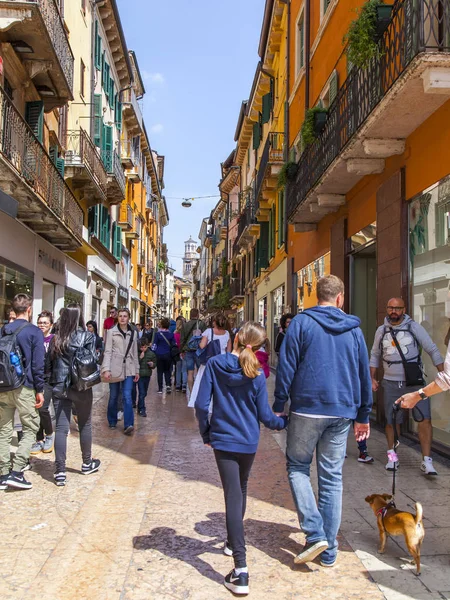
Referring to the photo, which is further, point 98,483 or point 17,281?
point 17,281

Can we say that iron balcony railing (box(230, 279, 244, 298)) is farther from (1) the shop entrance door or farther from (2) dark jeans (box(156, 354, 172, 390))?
(1) the shop entrance door

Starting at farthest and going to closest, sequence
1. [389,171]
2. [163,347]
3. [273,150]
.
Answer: [273,150] < [163,347] < [389,171]

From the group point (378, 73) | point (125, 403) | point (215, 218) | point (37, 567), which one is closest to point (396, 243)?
point (378, 73)

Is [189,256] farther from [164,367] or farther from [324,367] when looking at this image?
[324,367]

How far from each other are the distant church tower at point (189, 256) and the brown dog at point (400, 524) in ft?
517

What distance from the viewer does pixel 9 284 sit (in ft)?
44.1

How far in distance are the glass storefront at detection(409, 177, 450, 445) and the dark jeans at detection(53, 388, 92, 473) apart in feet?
13.6

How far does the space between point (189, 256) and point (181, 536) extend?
159 meters

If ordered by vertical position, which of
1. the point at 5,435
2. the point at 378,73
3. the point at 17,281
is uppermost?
the point at 378,73

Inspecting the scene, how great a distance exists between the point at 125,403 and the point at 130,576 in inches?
205

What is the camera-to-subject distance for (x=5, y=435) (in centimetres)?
606

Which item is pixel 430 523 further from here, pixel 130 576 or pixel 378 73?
pixel 378 73

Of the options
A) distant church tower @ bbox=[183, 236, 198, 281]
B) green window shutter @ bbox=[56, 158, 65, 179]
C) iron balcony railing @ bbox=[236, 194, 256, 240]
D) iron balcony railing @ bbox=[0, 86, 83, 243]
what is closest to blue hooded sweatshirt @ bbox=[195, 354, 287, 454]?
iron balcony railing @ bbox=[0, 86, 83, 243]

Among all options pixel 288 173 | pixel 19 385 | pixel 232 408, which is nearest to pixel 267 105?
pixel 288 173
